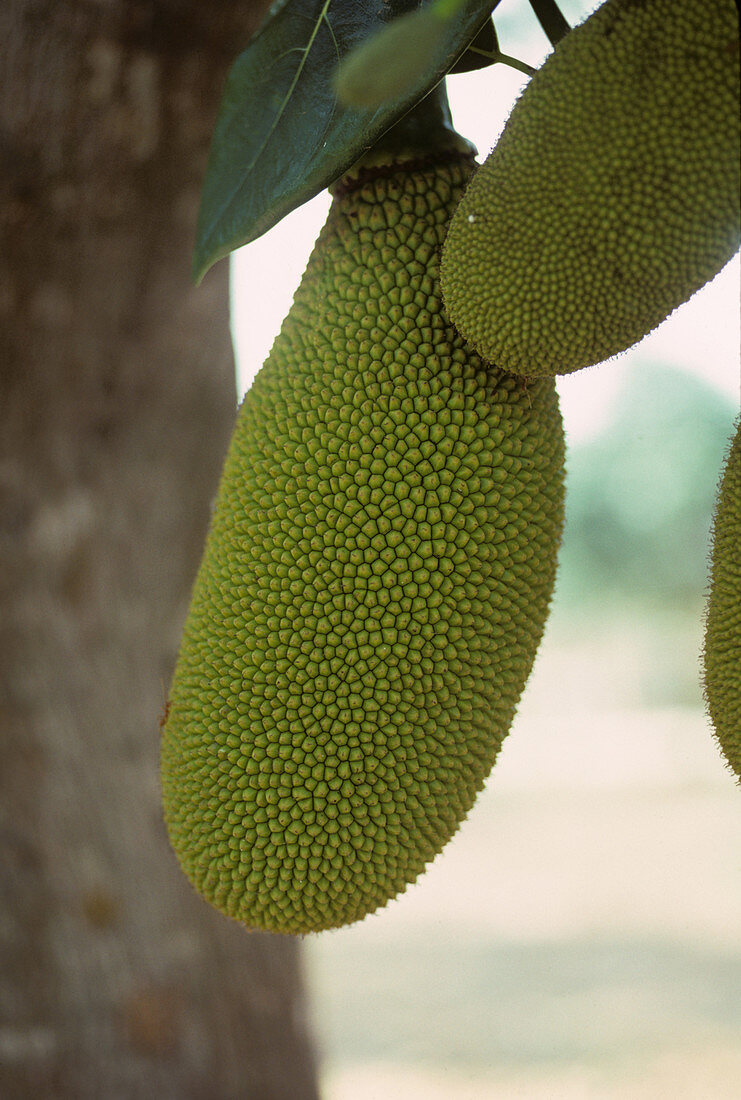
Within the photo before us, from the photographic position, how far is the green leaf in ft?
1.66

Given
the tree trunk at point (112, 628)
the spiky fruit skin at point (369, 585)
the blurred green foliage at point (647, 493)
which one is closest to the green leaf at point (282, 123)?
the spiky fruit skin at point (369, 585)

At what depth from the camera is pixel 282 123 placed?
1.69 feet

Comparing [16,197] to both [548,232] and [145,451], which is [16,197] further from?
[548,232]

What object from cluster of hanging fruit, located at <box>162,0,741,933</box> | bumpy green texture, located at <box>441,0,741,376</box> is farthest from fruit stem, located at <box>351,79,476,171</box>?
bumpy green texture, located at <box>441,0,741,376</box>

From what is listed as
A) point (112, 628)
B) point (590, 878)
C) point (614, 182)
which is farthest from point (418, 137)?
point (590, 878)

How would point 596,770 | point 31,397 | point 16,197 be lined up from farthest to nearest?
point 596,770
point 31,397
point 16,197

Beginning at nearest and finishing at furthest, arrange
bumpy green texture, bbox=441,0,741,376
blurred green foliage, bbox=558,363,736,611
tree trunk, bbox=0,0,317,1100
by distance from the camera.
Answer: bumpy green texture, bbox=441,0,741,376, tree trunk, bbox=0,0,317,1100, blurred green foliage, bbox=558,363,736,611

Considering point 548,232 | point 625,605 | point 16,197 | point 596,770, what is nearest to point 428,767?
point 548,232

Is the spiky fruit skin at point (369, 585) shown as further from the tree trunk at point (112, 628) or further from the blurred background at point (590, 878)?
the tree trunk at point (112, 628)

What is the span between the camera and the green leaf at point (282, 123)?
1.66 ft

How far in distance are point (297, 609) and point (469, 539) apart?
99 millimetres

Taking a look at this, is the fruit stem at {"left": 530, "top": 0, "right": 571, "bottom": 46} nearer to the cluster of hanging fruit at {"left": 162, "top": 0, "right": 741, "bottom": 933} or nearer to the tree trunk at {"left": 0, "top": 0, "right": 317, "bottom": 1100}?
the cluster of hanging fruit at {"left": 162, "top": 0, "right": 741, "bottom": 933}

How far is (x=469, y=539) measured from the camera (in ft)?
1.78

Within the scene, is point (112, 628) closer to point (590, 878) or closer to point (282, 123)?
point (282, 123)
